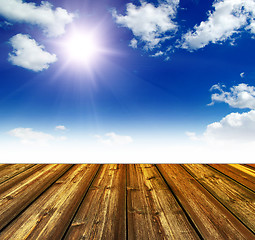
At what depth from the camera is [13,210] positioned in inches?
40.2

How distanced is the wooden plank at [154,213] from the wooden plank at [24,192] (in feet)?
2.19

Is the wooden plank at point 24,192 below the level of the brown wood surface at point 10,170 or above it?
below

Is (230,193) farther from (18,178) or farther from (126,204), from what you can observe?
(18,178)

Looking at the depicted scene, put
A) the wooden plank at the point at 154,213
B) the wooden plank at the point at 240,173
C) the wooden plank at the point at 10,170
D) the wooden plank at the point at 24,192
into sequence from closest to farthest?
the wooden plank at the point at 154,213 < the wooden plank at the point at 24,192 < the wooden plank at the point at 240,173 < the wooden plank at the point at 10,170

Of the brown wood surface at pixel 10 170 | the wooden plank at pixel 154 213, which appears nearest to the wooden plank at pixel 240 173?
the wooden plank at pixel 154 213

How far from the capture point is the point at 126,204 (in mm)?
1066

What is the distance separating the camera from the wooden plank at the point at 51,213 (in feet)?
2.68

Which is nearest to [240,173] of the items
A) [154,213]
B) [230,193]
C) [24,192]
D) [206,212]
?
[230,193]

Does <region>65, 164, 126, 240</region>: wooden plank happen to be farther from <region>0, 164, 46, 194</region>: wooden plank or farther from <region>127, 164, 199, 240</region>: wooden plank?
<region>0, 164, 46, 194</region>: wooden plank

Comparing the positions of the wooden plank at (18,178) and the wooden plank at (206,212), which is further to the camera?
the wooden plank at (18,178)

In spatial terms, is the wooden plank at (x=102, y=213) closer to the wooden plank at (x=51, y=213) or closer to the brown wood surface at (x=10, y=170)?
the wooden plank at (x=51, y=213)

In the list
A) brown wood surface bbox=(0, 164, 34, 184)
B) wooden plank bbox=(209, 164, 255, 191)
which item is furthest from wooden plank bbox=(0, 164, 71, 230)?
wooden plank bbox=(209, 164, 255, 191)

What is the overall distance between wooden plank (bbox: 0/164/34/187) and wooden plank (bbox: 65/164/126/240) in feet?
2.80

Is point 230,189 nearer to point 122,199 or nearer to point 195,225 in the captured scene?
point 195,225
